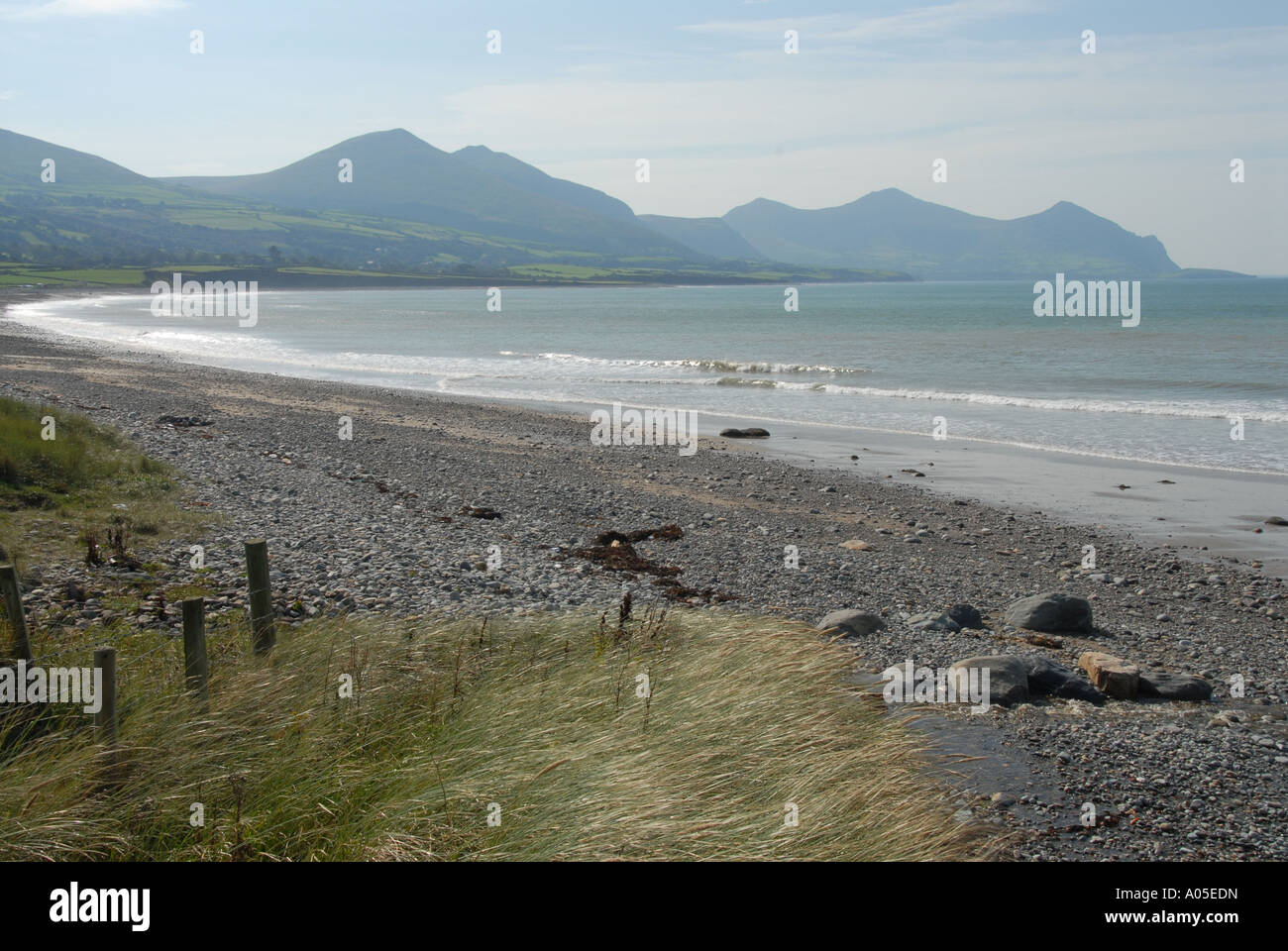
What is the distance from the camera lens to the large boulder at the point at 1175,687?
8.27 meters

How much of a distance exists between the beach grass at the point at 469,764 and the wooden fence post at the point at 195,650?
119 millimetres

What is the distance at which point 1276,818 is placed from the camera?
6.12m

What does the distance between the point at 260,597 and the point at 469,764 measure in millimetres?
2030

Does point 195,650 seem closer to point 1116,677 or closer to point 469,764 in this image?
point 469,764

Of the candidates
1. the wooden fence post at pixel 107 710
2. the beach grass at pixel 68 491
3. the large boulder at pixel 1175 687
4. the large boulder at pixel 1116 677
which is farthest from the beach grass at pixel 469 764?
the beach grass at pixel 68 491

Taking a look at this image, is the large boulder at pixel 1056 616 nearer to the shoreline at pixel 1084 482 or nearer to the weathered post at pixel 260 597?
the shoreline at pixel 1084 482

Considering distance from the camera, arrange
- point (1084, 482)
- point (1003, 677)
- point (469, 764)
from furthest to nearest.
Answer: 1. point (1084, 482)
2. point (1003, 677)
3. point (469, 764)

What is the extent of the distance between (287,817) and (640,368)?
145ft

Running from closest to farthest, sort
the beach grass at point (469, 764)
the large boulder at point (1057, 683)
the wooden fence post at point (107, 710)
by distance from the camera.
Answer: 1. the wooden fence post at point (107, 710)
2. the beach grass at point (469, 764)
3. the large boulder at point (1057, 683)

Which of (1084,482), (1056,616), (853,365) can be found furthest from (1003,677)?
(853,365)

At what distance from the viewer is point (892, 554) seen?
13539 mm

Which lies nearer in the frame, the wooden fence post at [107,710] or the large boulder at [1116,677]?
the wooden fence post at [107,710]
